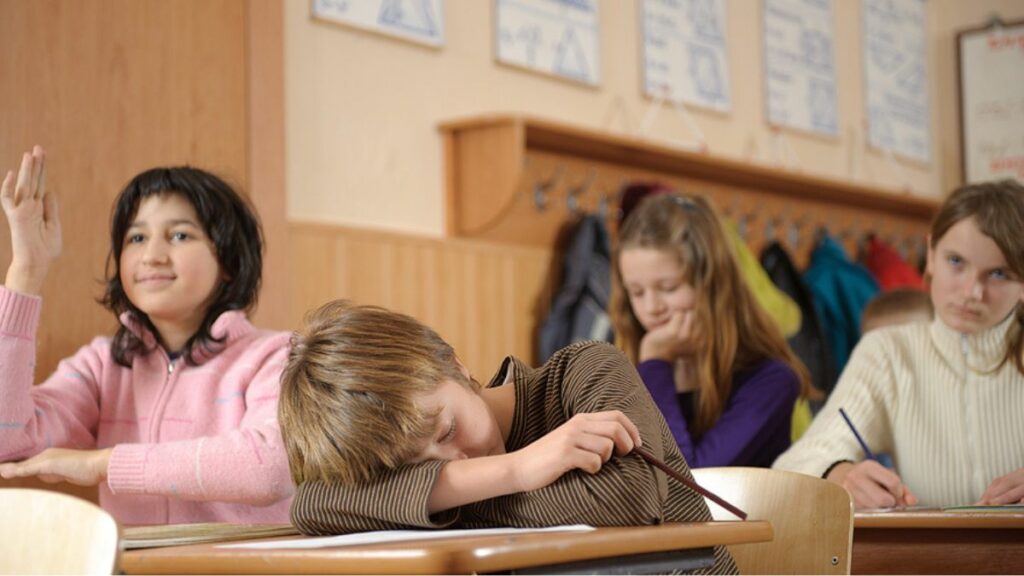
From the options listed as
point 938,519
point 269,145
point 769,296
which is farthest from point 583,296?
point 938,519

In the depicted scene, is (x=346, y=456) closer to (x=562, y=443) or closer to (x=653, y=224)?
(x=562, y=443)

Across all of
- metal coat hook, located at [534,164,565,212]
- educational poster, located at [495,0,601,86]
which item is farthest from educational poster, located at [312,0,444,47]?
metal coat hook, located at [534,164,565,212]

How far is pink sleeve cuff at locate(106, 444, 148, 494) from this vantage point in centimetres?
199

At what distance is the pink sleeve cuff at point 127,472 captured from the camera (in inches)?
78.2

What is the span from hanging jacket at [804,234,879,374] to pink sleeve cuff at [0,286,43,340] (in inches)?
122

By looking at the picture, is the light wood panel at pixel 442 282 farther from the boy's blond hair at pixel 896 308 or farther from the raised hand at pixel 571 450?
the raised hand at pixel 571 450

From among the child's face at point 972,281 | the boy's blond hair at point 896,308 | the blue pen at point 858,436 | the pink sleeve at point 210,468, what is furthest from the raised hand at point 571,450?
the boy's blond hair at point 896,308

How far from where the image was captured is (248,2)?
303 centimetres

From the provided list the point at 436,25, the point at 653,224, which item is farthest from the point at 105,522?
the point at 436,25

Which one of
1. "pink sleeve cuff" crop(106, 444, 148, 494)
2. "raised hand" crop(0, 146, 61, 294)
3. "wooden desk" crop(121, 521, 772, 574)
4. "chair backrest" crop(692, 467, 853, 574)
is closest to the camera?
"wooden desk" crop(121, 521, 772, 574)

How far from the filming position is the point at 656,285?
2.86m

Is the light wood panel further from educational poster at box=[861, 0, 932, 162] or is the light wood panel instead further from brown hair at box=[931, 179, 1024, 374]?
educational poster at box=[861, 0, 932, 162]

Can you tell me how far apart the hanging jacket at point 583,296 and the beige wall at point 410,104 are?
43cm

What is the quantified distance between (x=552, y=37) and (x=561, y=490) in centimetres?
284
